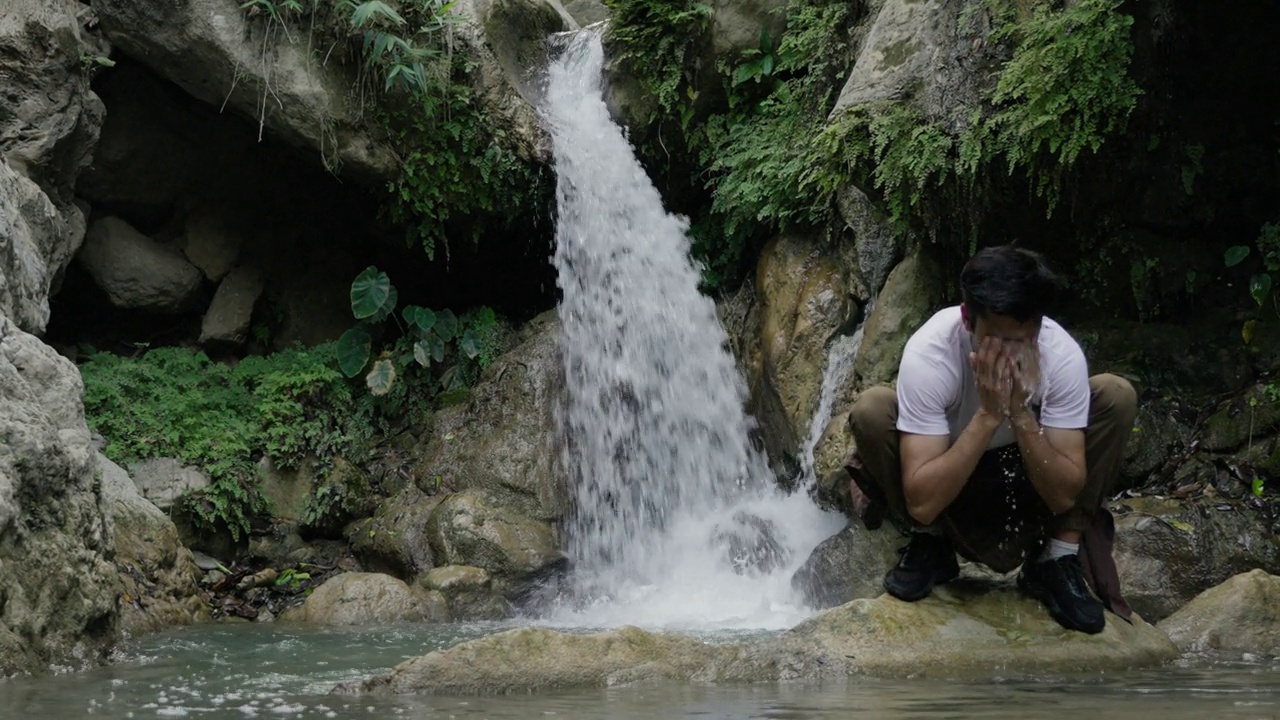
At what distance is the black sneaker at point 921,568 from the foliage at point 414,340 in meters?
7.14

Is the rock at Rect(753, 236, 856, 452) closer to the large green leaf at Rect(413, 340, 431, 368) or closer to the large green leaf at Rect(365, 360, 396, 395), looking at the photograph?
the large green leaf at Rect(413, 340, 431, 368)

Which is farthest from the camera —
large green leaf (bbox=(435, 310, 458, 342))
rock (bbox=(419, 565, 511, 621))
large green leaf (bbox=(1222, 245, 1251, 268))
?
large green leaf (bbox=(435, 310, 458, 342))

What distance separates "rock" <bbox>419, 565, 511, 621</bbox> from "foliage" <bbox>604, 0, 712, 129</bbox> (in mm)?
4963

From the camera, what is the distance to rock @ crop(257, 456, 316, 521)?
10.2m

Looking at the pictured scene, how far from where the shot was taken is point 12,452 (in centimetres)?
484

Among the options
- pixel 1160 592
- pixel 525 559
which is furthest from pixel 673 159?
pixel 1160 592

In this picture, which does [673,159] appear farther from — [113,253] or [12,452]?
[12,452]

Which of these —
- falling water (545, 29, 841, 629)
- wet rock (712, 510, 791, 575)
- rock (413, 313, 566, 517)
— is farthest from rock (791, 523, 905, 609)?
rock (413, 313, 566, 517)

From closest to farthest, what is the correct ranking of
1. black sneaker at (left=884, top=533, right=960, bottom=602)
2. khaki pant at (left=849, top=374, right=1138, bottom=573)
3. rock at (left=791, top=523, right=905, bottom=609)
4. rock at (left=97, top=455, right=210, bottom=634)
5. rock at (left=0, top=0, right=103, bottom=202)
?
khaki pant at (left=849, top=374, right=1138, bottom=573) < black sneaker at (left=884, top=533, right=960, bottom=602) < rock at (left=97, top=455, right=210, bottom=634) < rock at (left=791, top=523, right=905, bottom=609) < rock at (left=0, top=0, right=103, bottom=202)

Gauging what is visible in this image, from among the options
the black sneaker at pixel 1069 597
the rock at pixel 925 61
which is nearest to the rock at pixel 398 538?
the rock at pixel 925 61

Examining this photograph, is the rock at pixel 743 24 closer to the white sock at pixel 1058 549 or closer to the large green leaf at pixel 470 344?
the large green leaf at pixel 470 344

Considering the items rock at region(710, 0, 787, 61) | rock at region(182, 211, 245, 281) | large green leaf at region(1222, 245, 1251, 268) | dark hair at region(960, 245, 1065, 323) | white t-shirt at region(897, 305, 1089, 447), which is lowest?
white t-shirt at region(897, 305, 1089, 447)

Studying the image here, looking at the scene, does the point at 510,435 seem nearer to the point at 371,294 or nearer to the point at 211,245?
the point at 371,294

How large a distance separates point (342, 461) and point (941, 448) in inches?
296
